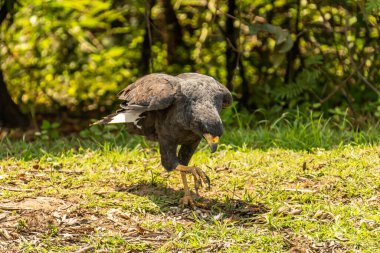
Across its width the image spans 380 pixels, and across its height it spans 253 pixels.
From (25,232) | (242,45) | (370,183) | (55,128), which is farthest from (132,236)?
(242,45)

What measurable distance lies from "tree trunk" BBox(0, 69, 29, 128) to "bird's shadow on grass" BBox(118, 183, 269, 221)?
328 cm

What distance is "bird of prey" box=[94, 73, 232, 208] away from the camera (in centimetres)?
573

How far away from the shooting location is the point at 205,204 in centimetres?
607

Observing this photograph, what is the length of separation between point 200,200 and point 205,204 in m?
0.12

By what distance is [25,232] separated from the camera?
5.46 metres

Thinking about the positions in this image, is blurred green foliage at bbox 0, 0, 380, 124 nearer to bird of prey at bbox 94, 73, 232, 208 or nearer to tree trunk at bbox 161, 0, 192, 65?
tree trunk at bbox 161, 0, 192, 65

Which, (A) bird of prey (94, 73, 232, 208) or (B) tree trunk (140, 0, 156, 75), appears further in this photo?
(B) tree trunk (140, 0, 156, 75)

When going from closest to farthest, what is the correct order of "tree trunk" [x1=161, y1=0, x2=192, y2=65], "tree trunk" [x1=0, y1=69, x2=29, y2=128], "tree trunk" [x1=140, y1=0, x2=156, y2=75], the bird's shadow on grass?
the bird's shadow on grass < "tree trunk" [x1=0, y1=69, x2=29, y2=128] < "tree trunk" [x1=140, y1=0, x2=156, y2=75] < "tree trunk" [x1=161, y1=0, x2=192, y2=65]

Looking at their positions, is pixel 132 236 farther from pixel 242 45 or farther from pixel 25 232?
pixel 242 45

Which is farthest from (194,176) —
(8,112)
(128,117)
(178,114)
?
(8,112)

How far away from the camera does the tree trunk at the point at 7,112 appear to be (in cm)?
924

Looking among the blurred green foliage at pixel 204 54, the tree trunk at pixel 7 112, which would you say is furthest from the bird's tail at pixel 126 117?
A: the tree trunk at pixel 7 112

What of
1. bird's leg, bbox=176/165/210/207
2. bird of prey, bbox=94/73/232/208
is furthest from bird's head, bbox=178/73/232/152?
bird's leg, bbox=176/165/210/207

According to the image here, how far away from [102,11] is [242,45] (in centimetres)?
181
